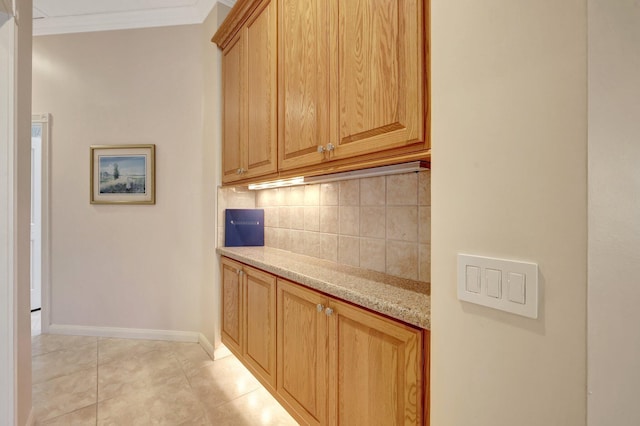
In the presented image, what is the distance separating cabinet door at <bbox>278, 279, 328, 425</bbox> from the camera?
1.27 m

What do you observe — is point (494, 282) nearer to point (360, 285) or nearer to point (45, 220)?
point (360, 285)

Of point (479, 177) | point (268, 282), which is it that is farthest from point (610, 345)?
point (268, 282)

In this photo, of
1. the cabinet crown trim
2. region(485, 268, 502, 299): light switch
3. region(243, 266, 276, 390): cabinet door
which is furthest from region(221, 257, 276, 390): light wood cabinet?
the cabinet crown trim

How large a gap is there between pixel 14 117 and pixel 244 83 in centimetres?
115

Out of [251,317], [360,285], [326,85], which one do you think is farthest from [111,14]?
[360,285]

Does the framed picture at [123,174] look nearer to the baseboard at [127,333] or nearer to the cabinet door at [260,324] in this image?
the baseboard at [127,333]

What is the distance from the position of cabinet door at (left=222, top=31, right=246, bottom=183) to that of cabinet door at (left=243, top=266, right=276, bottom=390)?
73 centimetres

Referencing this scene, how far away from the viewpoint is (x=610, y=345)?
0.56 meters

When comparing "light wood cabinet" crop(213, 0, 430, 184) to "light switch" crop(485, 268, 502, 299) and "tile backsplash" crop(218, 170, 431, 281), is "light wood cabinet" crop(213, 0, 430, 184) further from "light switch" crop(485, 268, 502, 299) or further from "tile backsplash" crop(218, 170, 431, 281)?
"light switch" crop(485, 268, 502, 299)

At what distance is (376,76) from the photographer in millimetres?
1077

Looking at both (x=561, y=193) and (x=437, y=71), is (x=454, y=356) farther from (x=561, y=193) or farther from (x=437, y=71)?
(x=437, y=71)

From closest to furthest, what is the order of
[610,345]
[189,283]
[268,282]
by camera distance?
[610,345]
[268,282]
[189,283]

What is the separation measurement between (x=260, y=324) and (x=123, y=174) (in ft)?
6.62

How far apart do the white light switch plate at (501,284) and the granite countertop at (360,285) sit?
7.5 inches
